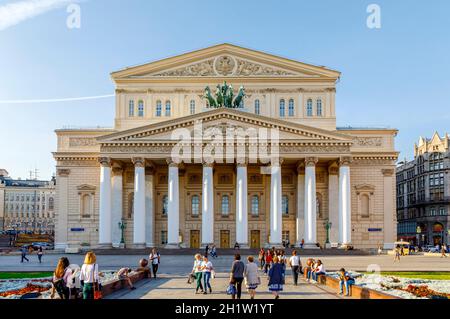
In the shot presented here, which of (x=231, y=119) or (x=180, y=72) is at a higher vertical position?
(x=180, y=72)

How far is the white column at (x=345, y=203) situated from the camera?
2275 inches

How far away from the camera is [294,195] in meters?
64.4

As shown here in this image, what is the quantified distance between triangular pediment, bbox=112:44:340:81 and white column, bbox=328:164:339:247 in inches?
447

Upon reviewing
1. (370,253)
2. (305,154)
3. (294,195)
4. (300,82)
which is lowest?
(370,253)

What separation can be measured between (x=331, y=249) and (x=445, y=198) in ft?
152

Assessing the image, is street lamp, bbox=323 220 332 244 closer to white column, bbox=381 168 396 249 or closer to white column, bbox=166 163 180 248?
white column, bbox=381 168 396 249

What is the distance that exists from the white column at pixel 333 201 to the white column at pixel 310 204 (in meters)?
5.07

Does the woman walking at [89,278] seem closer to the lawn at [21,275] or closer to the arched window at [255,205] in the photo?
the lawn at [21,275]

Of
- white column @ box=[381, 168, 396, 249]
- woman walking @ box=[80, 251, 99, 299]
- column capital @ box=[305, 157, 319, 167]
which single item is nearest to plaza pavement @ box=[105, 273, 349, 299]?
woman walking @ box=[80, 251, 99, 299]

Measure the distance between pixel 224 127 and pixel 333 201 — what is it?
14807 millimetres

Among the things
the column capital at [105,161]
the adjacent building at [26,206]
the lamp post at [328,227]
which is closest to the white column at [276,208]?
the lamp post at [328,227]

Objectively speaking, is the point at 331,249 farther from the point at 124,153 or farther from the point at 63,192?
the point at 63,192
